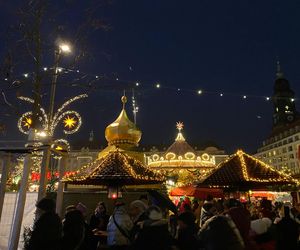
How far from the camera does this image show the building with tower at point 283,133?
8581 cm

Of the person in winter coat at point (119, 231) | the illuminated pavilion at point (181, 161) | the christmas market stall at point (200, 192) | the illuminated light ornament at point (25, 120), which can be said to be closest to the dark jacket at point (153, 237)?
the person in winter coat at point (119, 231)

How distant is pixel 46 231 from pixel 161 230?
2.03m

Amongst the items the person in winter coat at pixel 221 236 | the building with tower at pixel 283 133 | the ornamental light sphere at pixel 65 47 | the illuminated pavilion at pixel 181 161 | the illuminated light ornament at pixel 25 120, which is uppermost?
the building with tower at pixel 283 133

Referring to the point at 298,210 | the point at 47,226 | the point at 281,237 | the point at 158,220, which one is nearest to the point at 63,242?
the point at 47,226

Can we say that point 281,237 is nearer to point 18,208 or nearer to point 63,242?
point 63,242

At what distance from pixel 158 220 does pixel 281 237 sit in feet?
13.4

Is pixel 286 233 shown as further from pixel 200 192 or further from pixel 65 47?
pixel 65 47

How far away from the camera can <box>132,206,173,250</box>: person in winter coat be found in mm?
3729

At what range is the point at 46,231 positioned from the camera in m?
4.86

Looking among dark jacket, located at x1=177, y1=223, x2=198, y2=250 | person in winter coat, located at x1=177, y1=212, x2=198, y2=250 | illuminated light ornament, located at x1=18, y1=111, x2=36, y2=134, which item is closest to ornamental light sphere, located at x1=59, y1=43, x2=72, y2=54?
illuminated light ornament, located at x1=18, y1=111, x2=36, y2=134

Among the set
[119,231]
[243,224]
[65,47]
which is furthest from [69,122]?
[243,224]

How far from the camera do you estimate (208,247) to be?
3256 millimetres

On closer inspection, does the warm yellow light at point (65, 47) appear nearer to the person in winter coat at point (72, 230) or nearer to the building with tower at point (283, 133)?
the person in winter coat at point (72, 230)

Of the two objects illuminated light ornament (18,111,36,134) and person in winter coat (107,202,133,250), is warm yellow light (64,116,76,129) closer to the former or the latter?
illuminated light ornament (18,111,36,134)
